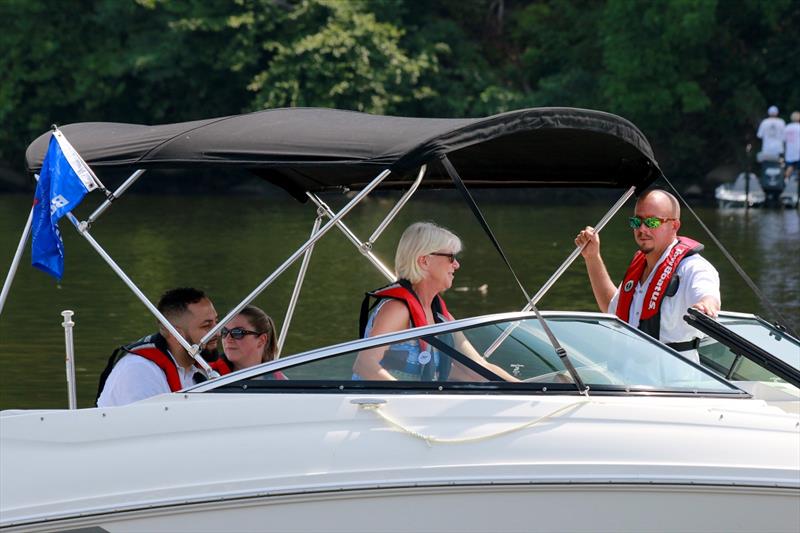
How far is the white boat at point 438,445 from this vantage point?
3678 mm

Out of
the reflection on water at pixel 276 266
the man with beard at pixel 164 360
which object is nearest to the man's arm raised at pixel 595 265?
the man with beard at pixel 164 360

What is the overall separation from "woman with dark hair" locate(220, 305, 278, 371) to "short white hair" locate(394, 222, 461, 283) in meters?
0.59

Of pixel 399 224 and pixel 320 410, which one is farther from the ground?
pixel 399 224

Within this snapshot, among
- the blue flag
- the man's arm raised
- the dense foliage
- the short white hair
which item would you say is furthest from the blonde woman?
the dense foliage

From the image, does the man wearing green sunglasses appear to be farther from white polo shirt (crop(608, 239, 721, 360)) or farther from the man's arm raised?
the man's arm raised

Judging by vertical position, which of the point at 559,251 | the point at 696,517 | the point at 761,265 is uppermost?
the point at 559,251

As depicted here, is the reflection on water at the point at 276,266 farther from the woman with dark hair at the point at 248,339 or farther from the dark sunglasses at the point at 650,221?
the dark sunglasses at the point at 650,221

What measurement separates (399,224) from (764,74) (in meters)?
11.4

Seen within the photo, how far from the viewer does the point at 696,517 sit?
12.3 ft

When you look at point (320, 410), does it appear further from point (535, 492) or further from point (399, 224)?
point (399, 224)

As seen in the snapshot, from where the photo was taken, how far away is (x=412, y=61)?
105ft

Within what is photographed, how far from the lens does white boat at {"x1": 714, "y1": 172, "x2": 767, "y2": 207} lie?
2548cm

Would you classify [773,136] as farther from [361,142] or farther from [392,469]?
[392,469]

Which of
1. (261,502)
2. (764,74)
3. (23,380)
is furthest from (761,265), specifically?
(764,74)
